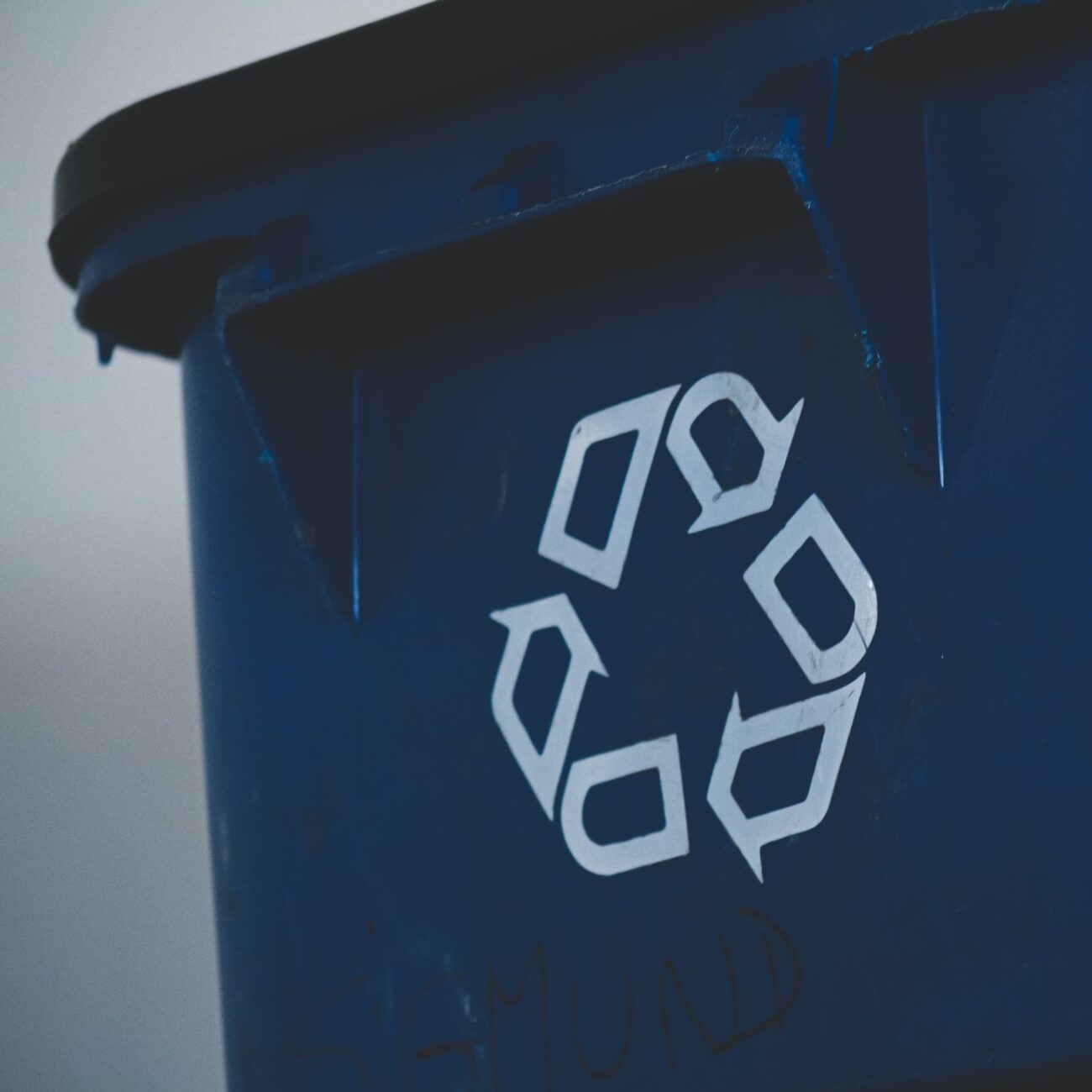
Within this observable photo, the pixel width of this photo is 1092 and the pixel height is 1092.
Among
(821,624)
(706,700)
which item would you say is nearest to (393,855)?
(706,700)

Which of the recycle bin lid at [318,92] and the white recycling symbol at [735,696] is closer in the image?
the white recycling symbol at [735,696]

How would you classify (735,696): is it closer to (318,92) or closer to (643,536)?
(643,536)

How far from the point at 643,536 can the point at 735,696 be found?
154 mm

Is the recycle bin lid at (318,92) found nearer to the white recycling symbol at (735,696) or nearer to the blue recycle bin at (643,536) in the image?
the blue recycle bin at (643,536)

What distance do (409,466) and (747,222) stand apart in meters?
0.38

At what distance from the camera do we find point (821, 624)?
134cm

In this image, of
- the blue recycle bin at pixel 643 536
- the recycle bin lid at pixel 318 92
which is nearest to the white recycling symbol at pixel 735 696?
the blue recycle bin at pixel 643 536

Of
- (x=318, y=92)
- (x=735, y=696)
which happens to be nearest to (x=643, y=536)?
(x=735, y=696)

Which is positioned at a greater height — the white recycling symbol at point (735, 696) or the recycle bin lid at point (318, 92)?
the recycle bin lid at point (318, 92)

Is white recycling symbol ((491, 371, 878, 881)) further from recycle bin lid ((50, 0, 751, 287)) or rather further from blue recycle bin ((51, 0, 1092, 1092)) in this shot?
recycle bin lid ((50, 0, 751, 287))

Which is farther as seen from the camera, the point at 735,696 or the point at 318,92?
the point at 318,92

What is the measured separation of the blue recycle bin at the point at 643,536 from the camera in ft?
4.18

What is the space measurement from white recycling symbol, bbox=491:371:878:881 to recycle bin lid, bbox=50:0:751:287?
1.00 feet

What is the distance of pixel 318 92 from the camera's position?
62.2 inches
